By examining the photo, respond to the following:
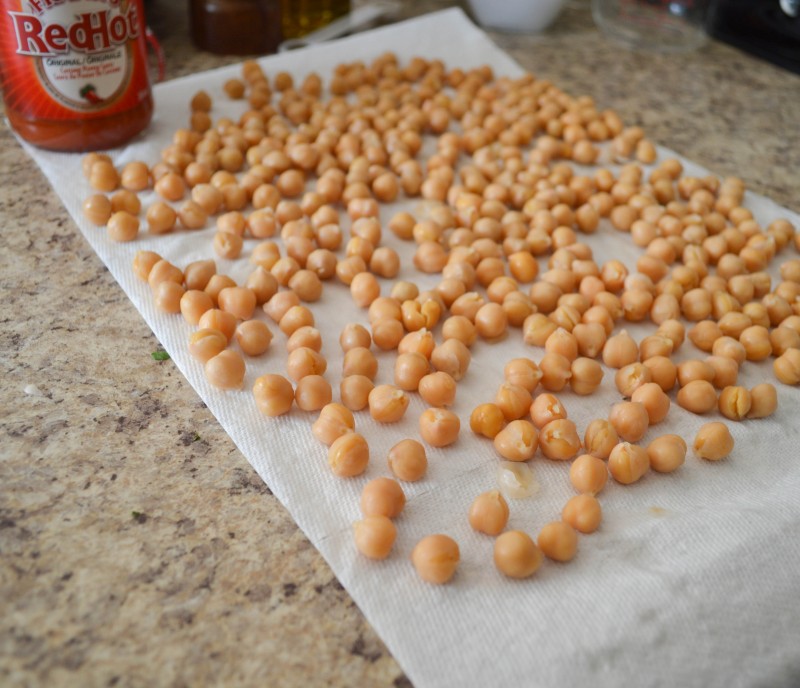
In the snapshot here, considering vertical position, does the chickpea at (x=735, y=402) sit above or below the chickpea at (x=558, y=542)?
below

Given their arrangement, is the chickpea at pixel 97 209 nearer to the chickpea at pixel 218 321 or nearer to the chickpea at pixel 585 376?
the chickpea at pixel 218 321

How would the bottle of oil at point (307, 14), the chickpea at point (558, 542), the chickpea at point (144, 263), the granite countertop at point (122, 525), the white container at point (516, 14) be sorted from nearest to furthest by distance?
the granite countertop at point (122, 525)
the chickpea at point (558, 542)
the chickpea at point (144, 263)
the bottle of oil at point (307, 14)
the white container at point (516, 14)

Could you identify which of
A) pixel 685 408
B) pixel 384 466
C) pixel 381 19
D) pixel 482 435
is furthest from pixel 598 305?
pixel 381 19

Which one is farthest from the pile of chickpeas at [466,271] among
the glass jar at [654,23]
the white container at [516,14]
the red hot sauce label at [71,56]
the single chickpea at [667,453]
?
the glass jar at [654,23]

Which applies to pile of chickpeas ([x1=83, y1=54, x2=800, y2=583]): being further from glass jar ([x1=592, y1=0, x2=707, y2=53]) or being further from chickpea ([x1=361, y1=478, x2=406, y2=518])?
glass jar ([x1=592, y1=0, x2=707, y2=53])

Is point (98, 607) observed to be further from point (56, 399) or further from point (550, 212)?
point (550, 212)

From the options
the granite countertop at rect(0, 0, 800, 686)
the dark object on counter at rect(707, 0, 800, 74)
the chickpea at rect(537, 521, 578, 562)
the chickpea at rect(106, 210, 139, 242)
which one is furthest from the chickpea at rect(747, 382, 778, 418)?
the dark object on counter at rect(707, 0, 800, 74)
